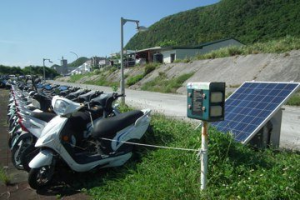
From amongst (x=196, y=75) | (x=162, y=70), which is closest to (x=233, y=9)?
(x=162, y=70)

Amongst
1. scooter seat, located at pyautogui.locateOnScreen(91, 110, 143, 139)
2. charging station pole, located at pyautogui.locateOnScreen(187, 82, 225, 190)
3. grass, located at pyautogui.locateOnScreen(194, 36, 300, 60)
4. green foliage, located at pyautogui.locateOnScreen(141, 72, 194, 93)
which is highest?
grass, located at pyautogui.locateOnScreen(194, 36, 300, 60)

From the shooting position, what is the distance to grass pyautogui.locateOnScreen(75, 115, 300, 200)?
2.96 m

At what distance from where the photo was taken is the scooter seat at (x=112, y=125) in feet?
14.3

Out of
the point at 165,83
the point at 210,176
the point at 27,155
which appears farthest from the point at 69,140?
the point at 165,83

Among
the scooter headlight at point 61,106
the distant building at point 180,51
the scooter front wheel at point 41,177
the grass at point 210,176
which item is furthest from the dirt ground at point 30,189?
the distant building at point 180,51

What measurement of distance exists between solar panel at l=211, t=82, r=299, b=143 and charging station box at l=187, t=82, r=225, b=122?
59.5 inches

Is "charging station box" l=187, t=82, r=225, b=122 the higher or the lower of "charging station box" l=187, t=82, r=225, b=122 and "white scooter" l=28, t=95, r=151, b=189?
the higher

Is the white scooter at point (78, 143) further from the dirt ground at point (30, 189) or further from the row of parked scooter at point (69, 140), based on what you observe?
the dirt ground at point (30, 189)

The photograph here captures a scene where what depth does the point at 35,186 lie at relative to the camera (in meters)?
3.94

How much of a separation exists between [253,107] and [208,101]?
225 centimetres

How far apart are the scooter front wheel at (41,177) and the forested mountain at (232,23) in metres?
41.3

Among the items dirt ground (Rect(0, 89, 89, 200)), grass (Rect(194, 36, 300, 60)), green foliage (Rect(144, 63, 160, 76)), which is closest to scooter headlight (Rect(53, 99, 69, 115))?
dirt ground (Rect(0, 89, 89, 200))

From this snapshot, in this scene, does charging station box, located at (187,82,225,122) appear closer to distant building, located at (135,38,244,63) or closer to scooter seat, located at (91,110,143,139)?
scooter seat, located at (91,110,143,139)

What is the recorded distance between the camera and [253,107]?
15.6 ft
